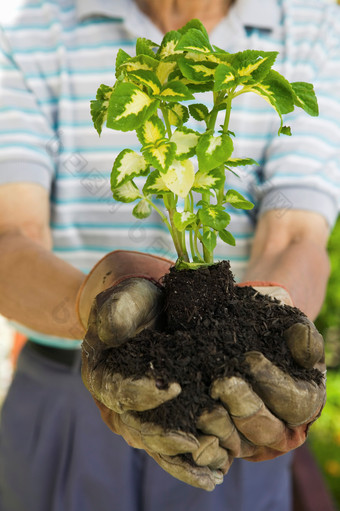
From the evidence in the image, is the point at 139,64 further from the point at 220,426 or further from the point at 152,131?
the point at 220,426

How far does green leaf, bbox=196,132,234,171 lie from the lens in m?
1.00

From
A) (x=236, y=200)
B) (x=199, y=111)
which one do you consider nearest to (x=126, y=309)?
(x=236, y=200)

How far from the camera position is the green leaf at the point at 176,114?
1.11 m

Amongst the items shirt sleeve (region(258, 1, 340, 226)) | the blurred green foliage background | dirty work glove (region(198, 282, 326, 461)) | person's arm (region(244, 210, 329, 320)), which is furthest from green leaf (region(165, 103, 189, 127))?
the blurred green foliage background

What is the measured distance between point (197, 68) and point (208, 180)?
0.23 m

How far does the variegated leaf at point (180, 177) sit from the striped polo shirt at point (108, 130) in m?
0.71

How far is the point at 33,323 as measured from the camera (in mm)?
1604

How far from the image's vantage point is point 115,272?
4.00 ft

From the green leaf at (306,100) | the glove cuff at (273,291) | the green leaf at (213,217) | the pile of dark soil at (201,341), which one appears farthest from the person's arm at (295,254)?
the green leaf at (306,100)

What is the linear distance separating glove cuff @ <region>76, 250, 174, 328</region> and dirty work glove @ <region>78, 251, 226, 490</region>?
0.9 inches

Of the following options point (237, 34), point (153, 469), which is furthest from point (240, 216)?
point (153, 469)

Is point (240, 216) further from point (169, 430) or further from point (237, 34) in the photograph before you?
point (169, 430)

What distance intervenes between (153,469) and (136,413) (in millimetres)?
941

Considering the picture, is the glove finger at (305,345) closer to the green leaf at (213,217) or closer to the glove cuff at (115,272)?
the green leaf at (213,217)
